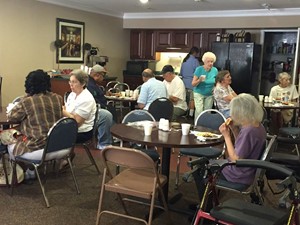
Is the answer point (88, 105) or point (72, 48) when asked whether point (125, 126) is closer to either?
point (88, 105)

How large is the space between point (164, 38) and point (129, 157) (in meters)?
6.99

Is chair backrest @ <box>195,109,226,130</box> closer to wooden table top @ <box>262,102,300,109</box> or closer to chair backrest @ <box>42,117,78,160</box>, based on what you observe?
chair backrest @ <box>42,117,78,160</box>

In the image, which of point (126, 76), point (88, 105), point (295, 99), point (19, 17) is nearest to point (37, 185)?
point (88, 105)

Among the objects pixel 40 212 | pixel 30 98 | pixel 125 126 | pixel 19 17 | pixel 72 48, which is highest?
pixel 19 17

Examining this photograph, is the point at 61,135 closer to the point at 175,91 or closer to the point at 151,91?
the point at 151,91

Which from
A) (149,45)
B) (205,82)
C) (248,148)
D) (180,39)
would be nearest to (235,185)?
(248,148)

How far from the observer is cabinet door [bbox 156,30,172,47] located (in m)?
9.02

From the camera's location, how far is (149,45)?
9398mm

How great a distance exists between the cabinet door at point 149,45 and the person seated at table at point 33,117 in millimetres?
6205

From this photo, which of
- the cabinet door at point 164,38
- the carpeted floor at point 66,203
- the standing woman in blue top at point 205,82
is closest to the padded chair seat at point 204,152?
the carpeted floor at point 66,203

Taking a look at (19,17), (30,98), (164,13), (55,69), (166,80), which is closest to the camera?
(30,98)

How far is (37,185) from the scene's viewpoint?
12.1 feet

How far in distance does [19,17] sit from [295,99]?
504cm

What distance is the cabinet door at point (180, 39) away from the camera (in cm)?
882
